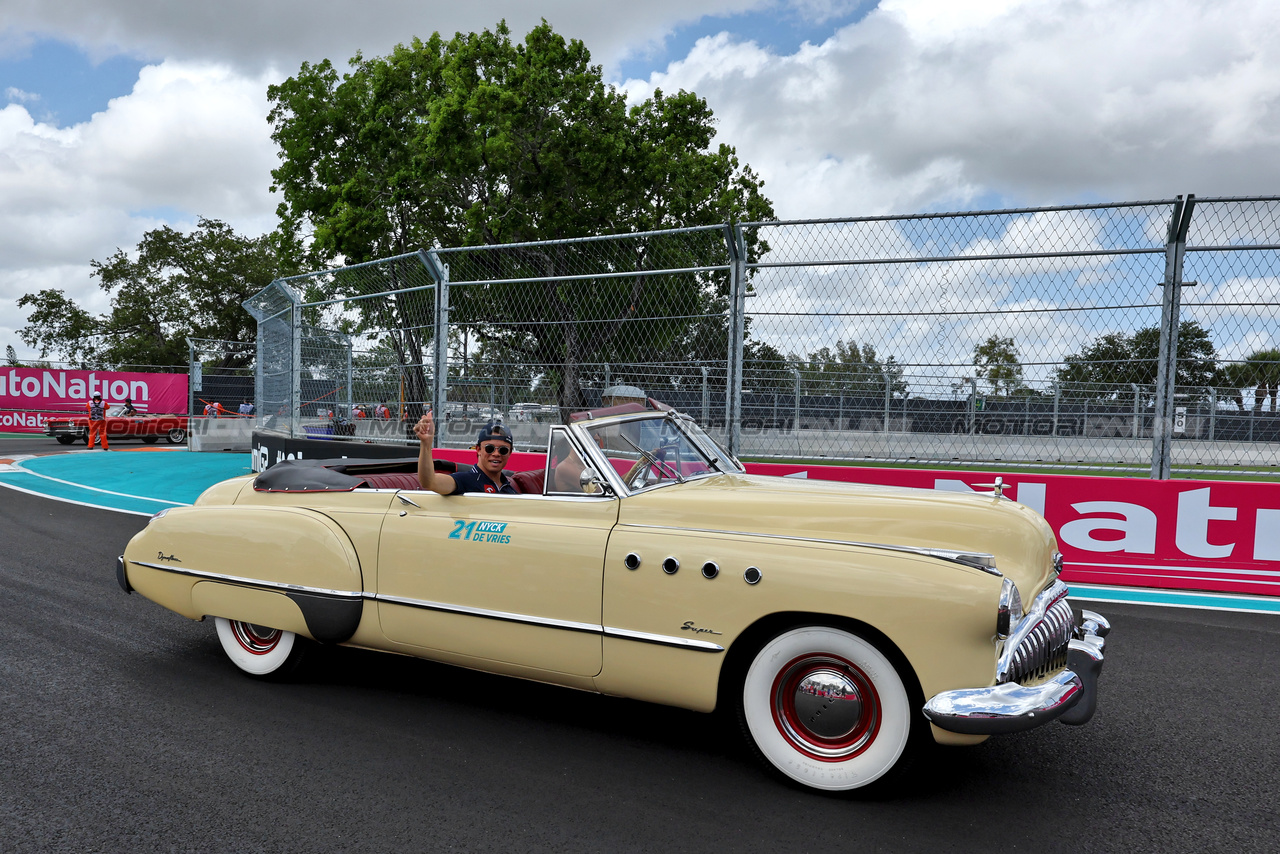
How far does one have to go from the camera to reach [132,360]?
1747 inches

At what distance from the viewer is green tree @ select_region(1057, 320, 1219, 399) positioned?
613cm

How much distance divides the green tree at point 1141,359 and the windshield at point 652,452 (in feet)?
12.6

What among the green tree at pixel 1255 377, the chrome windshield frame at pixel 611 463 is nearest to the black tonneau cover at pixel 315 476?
the chrome windshield frame at pixel 611 463

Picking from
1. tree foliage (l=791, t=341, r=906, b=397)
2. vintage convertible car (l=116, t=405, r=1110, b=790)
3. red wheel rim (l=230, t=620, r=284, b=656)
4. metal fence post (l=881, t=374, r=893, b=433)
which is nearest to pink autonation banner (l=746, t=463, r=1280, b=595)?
tree foliage (l=791, t=341, r=906, b=397)

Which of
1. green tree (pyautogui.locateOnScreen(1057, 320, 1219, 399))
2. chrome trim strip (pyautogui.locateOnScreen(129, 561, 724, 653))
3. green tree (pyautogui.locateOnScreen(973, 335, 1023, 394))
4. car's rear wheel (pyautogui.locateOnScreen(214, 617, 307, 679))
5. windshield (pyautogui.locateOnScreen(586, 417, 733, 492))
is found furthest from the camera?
green tree (pyautogui.locateOnScreen(973, 335, 1023, 394))

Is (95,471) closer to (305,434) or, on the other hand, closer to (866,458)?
(305,434)

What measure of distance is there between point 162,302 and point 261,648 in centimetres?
4972

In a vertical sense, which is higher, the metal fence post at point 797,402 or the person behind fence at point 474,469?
the metal fence post at point 797,402

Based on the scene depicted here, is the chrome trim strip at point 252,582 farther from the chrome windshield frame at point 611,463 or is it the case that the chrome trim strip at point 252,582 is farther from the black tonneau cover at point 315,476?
the chrome windshield frame at point 611,463

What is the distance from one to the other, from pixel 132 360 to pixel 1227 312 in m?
50.4

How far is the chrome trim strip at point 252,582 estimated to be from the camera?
11.6 ft

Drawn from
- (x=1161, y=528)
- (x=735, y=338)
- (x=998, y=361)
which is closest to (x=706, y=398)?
(x=735, y=338)

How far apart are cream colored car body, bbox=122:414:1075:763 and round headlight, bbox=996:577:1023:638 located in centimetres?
3

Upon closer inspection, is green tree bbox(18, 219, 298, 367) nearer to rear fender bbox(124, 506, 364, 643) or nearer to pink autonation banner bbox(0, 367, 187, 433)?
pink autonation banner bbox(0, 367, 187, 433)
